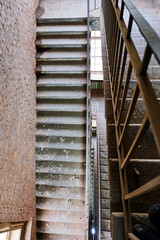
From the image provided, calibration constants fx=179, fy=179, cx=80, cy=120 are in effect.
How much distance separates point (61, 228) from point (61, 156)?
124 centimetres

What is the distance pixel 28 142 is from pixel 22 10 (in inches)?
81.1

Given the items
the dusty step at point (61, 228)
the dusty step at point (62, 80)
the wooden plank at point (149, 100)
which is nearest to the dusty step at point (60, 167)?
the dusty step at point (61, 228)

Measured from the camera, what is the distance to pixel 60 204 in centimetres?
321

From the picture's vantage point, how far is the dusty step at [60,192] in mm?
3223

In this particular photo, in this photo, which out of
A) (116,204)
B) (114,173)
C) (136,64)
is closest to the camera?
(136,64)

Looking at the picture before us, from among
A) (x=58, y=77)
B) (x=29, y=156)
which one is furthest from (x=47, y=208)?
(x=58, y=77)

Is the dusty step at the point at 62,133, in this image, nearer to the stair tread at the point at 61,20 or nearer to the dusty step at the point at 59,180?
the dusty step at the point at 59,180

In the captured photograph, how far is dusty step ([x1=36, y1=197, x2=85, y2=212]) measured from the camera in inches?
125

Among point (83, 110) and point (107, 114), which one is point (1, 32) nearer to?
point (107, 114)

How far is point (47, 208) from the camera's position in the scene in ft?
10.5

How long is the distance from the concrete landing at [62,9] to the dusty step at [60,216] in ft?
12.5

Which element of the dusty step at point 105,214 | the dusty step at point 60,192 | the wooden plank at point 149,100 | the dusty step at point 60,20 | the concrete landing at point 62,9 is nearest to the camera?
the wooden plank at point 149,100

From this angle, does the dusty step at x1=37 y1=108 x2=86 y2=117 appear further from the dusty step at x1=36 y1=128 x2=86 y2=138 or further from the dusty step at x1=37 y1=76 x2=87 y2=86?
the dusty step at x1=37 y1=76 x2=87 y2=86

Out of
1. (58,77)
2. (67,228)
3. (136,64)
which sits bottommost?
(67,228)
